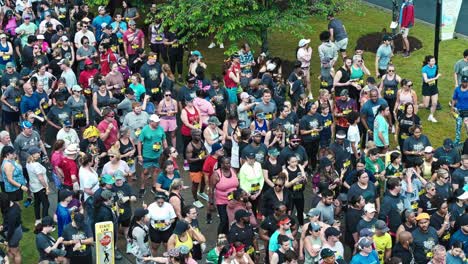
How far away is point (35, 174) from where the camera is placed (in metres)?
15.7

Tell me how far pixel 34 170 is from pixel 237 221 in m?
3.80

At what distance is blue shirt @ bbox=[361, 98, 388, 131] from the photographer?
60.0ft

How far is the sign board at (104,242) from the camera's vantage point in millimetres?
13945

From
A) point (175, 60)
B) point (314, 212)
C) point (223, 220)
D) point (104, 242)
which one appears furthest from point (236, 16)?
point (104, 242)

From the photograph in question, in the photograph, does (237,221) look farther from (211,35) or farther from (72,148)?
(211,35)

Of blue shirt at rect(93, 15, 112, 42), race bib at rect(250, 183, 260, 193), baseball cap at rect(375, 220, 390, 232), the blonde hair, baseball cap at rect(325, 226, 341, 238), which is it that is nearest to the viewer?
baseball cap at rect(325, 226, 341, 238)

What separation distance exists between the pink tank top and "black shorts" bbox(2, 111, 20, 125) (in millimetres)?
5636

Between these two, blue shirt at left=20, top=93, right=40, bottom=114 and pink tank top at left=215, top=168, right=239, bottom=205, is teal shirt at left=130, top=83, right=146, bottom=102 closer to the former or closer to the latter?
blue shirt at left=20, top=93, right=40, bottom=114

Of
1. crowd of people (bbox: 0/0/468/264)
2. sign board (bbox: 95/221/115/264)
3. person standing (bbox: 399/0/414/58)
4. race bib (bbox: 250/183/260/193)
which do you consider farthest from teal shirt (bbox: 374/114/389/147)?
person standing (bbox: 399/0/414/58)

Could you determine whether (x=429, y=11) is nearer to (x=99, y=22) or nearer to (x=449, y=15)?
(x=449, y=15)

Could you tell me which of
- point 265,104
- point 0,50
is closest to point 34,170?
point 265,104

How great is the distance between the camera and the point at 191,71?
20172mm

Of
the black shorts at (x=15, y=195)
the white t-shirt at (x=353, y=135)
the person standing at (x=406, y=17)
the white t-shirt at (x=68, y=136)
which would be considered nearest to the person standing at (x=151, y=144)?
the white t-shirt at (x=68, y=136)

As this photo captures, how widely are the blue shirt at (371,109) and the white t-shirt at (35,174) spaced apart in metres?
6.49
